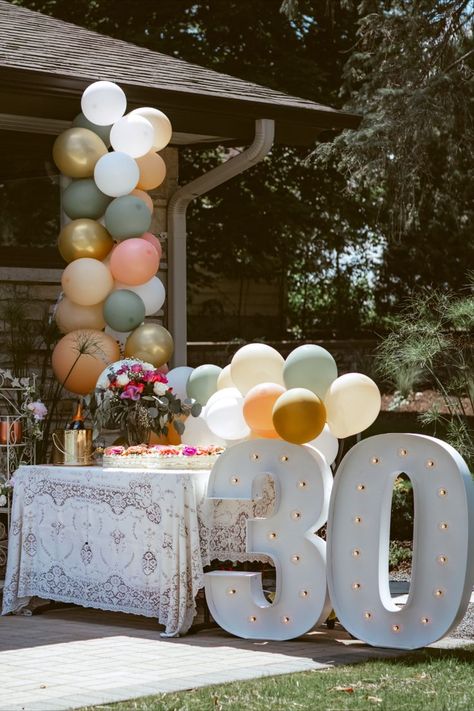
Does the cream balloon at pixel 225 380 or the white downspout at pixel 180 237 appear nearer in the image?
the cream balloon at pixel 225 380

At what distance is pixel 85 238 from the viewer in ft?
30.9

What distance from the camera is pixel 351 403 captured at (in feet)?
24.4

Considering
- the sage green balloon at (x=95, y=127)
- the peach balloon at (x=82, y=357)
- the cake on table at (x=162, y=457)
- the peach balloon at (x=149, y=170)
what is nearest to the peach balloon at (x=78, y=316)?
the peach balloon at (x=82, y=357)

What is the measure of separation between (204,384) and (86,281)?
1242mm

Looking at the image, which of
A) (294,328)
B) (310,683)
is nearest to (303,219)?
(294,328)

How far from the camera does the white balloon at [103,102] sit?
9.23 metres

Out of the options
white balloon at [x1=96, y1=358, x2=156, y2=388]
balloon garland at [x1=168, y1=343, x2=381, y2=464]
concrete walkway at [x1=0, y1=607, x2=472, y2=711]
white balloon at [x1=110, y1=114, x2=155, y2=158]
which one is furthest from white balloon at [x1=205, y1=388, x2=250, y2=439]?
white balloon at [x1=110, y1=114, x2=155, y2=158]

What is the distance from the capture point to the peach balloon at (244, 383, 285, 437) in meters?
7.63

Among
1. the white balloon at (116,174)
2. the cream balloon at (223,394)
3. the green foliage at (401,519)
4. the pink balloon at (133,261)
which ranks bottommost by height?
the green foliage at (401,519)

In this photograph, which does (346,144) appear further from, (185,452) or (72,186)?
(185,452)

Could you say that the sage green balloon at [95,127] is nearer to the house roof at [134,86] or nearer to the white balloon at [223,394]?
the house roof at [134,86]

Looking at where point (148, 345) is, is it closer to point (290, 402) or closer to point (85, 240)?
point (85, 240)

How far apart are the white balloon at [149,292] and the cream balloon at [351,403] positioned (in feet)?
7.82

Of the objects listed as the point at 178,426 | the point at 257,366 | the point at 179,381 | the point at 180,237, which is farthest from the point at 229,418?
the point at 180,237
